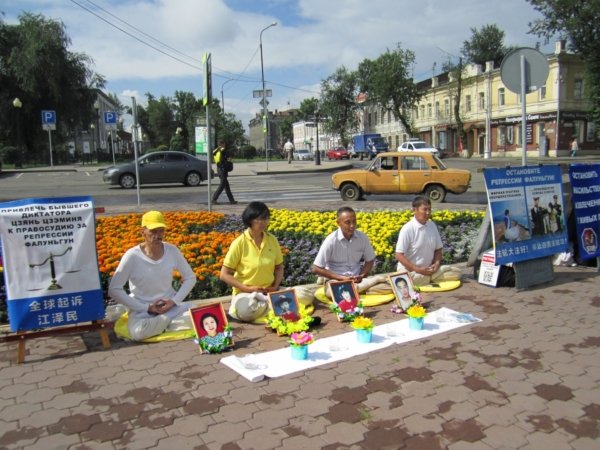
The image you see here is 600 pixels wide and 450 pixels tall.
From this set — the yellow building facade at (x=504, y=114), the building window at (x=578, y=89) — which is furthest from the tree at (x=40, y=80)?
the building window at (x=578, y=89)

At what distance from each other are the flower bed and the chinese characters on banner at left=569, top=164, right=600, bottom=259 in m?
1.55

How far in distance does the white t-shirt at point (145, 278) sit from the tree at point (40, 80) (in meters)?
46.3

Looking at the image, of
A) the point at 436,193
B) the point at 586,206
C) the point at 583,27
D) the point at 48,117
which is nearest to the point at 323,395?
the point at 586,206

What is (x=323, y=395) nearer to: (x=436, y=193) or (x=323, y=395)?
(x=323, y=395)

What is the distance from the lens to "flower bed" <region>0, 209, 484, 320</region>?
20.8 ft

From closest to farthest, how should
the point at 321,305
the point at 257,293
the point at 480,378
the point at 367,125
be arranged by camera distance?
1. the point at 480,378
2. the point at 257,293
3. the point at 321,305
4. the point at 367,125

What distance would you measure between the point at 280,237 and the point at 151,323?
11.8 feet

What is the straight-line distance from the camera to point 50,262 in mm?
4434

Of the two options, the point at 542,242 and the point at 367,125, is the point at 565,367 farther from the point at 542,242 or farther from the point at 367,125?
the point at 367,125

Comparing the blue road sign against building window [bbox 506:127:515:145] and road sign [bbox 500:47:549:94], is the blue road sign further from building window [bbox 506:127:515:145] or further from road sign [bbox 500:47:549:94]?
building window [bbox 506:127:515:145]

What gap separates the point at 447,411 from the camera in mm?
3443

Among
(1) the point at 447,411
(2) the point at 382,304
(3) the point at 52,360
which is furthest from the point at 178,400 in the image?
(2) the point at 382,304

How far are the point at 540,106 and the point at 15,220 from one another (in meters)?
52.0

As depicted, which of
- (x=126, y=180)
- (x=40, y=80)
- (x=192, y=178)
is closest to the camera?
(x=126, y=180)
